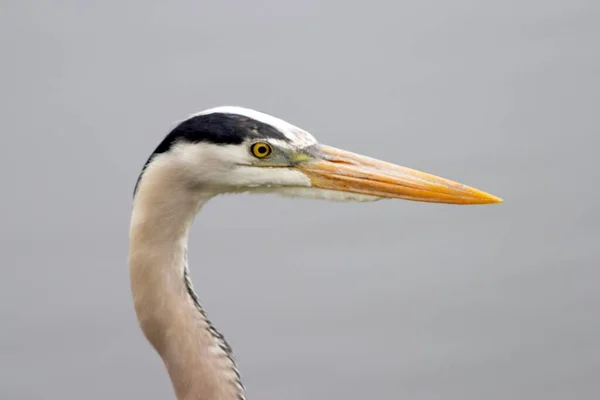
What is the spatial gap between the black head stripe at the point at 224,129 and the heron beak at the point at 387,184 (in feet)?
0.35

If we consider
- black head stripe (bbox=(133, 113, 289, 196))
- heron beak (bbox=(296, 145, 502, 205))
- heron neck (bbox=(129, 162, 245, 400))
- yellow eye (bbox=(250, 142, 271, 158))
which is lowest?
heron neck (bbox=(129, 162, 245, 400))

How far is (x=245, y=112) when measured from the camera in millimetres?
1422

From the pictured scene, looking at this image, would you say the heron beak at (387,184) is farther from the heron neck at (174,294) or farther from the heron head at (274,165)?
the heron neck at (174,294)

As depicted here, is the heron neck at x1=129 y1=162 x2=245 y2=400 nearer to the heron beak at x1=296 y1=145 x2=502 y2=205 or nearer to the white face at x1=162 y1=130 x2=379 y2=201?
the white face at x1=162 y1=130 x2=379 y2=201

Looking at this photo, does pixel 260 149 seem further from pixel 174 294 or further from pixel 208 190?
pixel 174 294

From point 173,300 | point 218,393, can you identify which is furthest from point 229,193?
point 218,393

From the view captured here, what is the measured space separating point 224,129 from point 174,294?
269mm

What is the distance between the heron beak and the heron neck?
0.64 ft

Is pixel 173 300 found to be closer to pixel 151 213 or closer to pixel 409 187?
pixel 151 213

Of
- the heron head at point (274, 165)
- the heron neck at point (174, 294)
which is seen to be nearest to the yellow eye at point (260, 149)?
the heron head at point (274, 165)

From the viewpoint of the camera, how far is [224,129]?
141cm

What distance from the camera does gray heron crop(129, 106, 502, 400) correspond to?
1422mm

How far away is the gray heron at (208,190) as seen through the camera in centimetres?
142

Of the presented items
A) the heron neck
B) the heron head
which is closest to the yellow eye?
the heron head
